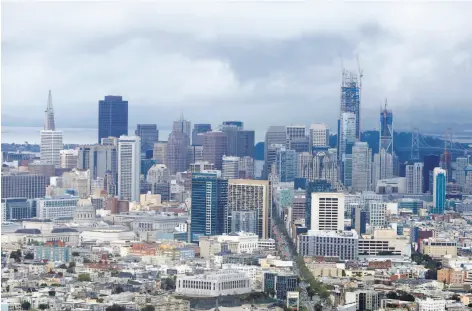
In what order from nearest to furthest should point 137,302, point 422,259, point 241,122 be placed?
point 137,302 < point 422,259 < point 241,122

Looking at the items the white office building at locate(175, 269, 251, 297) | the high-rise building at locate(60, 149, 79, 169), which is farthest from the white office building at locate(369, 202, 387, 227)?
the white office building at locate(175, 269, 251, 297)

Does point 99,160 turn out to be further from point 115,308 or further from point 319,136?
point 115,308

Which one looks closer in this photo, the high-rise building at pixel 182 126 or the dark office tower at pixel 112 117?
the high-rise building at pixel 182 126

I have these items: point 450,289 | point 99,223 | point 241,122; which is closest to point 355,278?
point 450,289

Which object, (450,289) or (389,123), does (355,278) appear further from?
(389,123)

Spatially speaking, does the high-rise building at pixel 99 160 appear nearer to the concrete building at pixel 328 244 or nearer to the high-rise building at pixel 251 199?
the high-rise building at pixel 251 199

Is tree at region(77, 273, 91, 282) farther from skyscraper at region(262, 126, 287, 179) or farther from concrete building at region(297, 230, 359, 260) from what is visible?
skyscraper at region(262, 126, 287, 179)

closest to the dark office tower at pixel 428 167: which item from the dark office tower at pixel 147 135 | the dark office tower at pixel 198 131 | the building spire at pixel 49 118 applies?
the dark office tower at pixel 198 131
